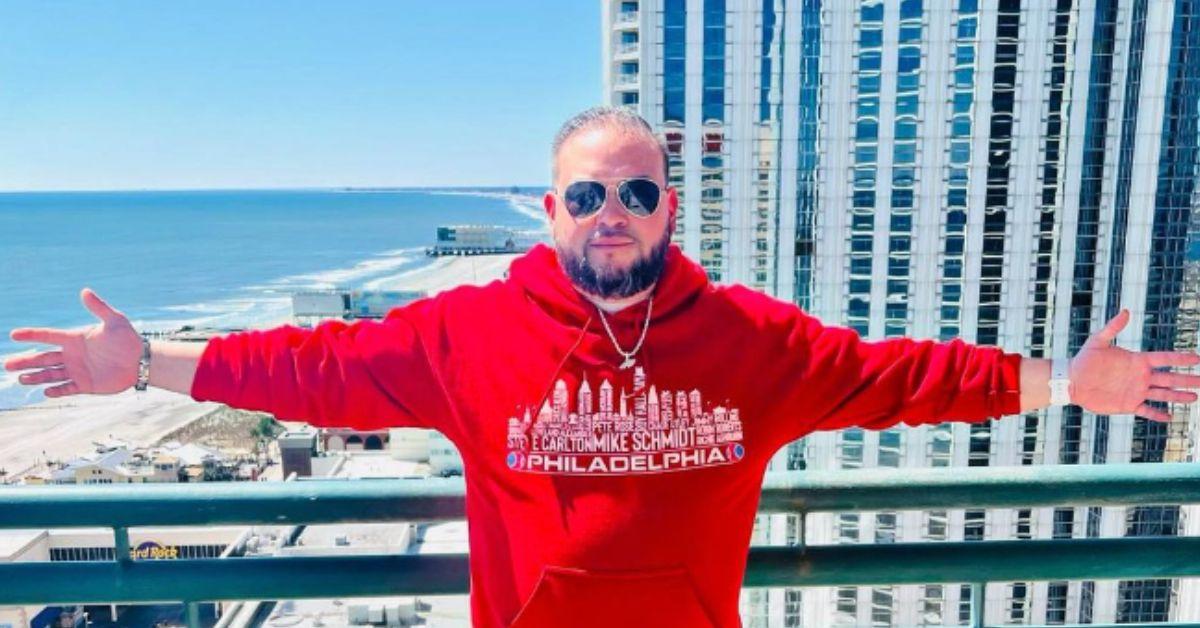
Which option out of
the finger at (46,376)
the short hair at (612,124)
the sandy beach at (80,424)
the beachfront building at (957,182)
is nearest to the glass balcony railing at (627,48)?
the beachfront building at (957,182)

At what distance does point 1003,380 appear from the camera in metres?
1.69

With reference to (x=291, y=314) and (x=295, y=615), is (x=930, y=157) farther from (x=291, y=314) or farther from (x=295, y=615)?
(x=291, y=314)

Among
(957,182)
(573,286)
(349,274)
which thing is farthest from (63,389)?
(349,274)

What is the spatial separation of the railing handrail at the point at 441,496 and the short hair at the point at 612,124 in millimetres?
617

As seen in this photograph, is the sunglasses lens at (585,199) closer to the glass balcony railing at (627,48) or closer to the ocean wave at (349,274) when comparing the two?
the glass balcony railing at (627,48)

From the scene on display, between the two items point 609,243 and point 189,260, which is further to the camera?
point 189,260

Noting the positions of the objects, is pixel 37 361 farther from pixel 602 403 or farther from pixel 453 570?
pixel 602 403

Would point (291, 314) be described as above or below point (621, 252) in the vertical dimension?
below

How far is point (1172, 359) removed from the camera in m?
1.67

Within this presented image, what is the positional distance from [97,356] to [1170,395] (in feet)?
6.28

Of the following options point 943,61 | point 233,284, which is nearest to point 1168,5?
point 943,61

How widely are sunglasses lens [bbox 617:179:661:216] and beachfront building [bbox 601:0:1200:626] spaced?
55.8 feet

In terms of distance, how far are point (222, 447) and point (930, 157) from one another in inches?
902

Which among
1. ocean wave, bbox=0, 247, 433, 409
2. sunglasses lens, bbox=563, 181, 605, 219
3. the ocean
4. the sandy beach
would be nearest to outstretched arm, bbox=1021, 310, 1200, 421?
sunglasses lens, bbox=563, 181, 605, 219
